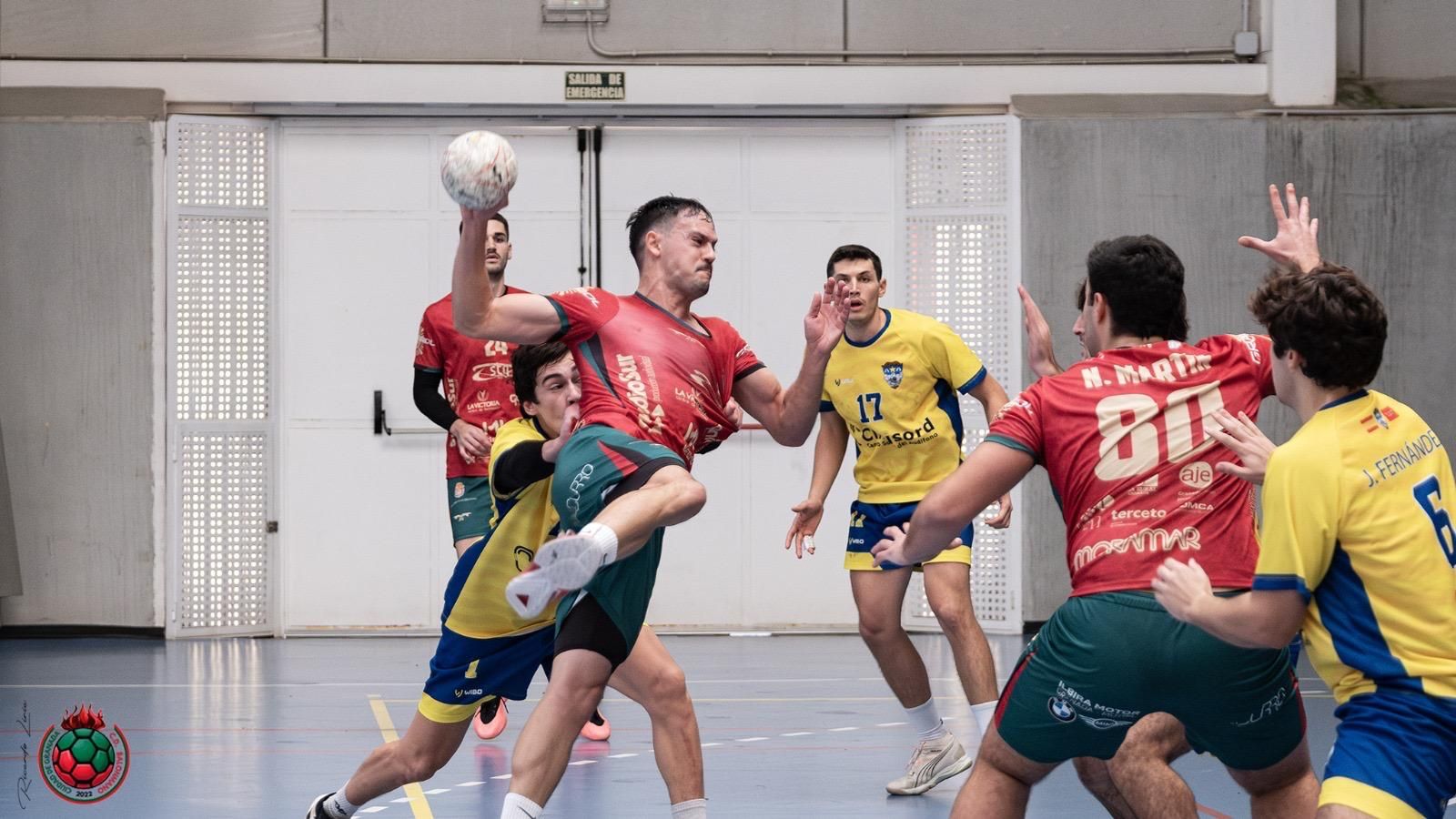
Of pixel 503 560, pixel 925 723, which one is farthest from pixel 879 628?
pixel 503 560

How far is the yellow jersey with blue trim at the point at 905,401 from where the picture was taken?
21.9ft

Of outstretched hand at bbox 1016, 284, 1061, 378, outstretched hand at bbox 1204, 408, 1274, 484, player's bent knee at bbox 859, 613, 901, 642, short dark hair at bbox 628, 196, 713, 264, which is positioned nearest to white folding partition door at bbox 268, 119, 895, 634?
player's bent knee at bbox 859, 613, 901, 642

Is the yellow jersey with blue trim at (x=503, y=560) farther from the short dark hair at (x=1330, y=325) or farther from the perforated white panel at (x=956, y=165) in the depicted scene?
the perforated white panel at (x=956, y=165)

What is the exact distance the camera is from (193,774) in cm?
651

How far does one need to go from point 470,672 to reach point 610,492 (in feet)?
2.49

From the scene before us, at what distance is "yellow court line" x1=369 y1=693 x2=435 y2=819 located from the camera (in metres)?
5.89

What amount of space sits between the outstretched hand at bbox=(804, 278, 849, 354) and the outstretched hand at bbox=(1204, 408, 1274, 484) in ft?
5.68

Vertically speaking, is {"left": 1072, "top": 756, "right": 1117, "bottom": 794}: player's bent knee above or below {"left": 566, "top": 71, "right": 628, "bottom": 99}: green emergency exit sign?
below

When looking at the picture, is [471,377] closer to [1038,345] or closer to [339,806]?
[339,806]

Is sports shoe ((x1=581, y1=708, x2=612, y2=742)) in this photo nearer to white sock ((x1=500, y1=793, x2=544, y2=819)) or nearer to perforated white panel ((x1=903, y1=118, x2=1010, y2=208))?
white sock ((x1=500, y1=793, x2=544, y2=819))

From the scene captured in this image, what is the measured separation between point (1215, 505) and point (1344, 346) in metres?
0.57

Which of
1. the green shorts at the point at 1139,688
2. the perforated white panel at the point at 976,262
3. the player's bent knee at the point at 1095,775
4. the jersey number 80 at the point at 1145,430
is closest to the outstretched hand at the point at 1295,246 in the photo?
the jersey number 80 at the point at 1145,430

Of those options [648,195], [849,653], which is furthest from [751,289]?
[849,653]

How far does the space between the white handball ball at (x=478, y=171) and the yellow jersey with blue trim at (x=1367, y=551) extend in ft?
7.20
